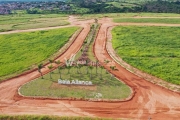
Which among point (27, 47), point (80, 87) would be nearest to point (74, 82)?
point (80, 87)

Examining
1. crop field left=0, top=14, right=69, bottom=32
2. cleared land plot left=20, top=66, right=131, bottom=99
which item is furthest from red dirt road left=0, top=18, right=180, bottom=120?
crop field left=0, top=14, right=69, bottom=32

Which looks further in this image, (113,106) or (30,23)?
(30,23)

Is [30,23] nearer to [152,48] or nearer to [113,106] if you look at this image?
[152,48]

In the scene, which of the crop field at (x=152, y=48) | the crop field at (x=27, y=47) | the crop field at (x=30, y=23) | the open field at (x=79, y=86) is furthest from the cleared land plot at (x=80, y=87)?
Result: the crop field at (x=30, y=23)

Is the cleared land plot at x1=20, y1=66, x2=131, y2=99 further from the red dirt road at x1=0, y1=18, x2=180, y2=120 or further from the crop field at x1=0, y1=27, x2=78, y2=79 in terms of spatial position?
the crop field at x1=0, y1=27, x2=78, y2=79

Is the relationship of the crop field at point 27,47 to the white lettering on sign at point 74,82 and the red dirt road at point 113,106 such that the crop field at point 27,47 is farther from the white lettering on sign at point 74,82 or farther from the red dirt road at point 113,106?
the white lettering on sign at point 74,82

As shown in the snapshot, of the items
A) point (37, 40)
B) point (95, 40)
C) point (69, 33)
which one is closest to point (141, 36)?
point (95, 40)

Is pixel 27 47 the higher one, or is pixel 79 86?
pixel 27 47
